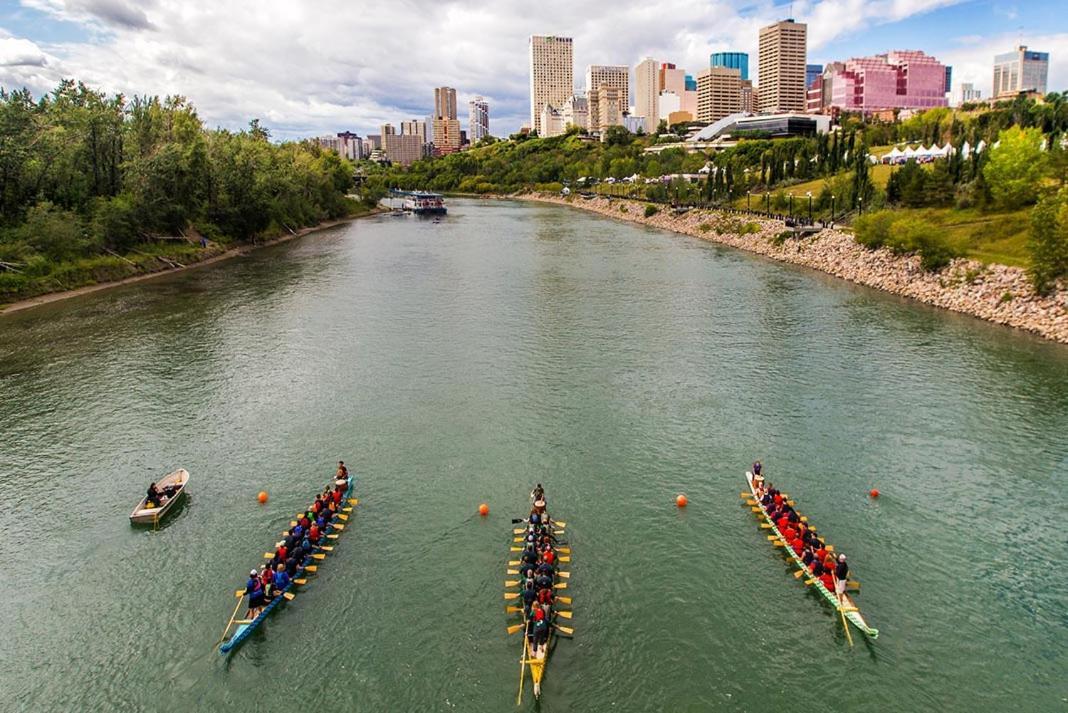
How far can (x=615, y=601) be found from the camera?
1022 inches

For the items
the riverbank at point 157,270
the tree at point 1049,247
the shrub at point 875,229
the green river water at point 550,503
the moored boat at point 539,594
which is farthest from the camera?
the shrub at point 875,229

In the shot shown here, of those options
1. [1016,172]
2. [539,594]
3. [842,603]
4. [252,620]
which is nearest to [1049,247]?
[1016,172]

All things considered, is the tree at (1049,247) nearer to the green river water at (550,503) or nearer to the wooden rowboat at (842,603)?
the green river water at (550,503)

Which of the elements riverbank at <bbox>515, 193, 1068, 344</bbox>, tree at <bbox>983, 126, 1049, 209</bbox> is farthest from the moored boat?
tree at <bbox>983, 126, 1049, 209</bbox>

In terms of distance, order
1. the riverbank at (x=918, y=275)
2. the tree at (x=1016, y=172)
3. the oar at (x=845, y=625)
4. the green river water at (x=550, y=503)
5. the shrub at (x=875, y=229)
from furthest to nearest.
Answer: the shrub at (x=875, y=229)
the tree at (x=1016, y=172)
the riverbank at (x=918, y=275)
the oar at (x=845, y=625)
the green river water at (x=550, y=503)

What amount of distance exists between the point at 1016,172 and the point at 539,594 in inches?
3254

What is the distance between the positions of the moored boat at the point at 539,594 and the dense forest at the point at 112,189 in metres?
69.1

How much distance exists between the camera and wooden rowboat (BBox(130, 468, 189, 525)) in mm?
30891

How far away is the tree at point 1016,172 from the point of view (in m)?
77.8

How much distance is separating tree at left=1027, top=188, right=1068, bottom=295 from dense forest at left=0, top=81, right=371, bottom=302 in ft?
311

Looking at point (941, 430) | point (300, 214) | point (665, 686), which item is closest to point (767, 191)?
point (300, 214)

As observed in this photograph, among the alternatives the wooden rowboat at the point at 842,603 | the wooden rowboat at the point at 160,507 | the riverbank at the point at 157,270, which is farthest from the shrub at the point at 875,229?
the riverbank at the point at 157,270

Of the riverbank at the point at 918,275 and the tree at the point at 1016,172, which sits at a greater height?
the tree at the point at 1016,172

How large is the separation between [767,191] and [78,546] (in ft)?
418
